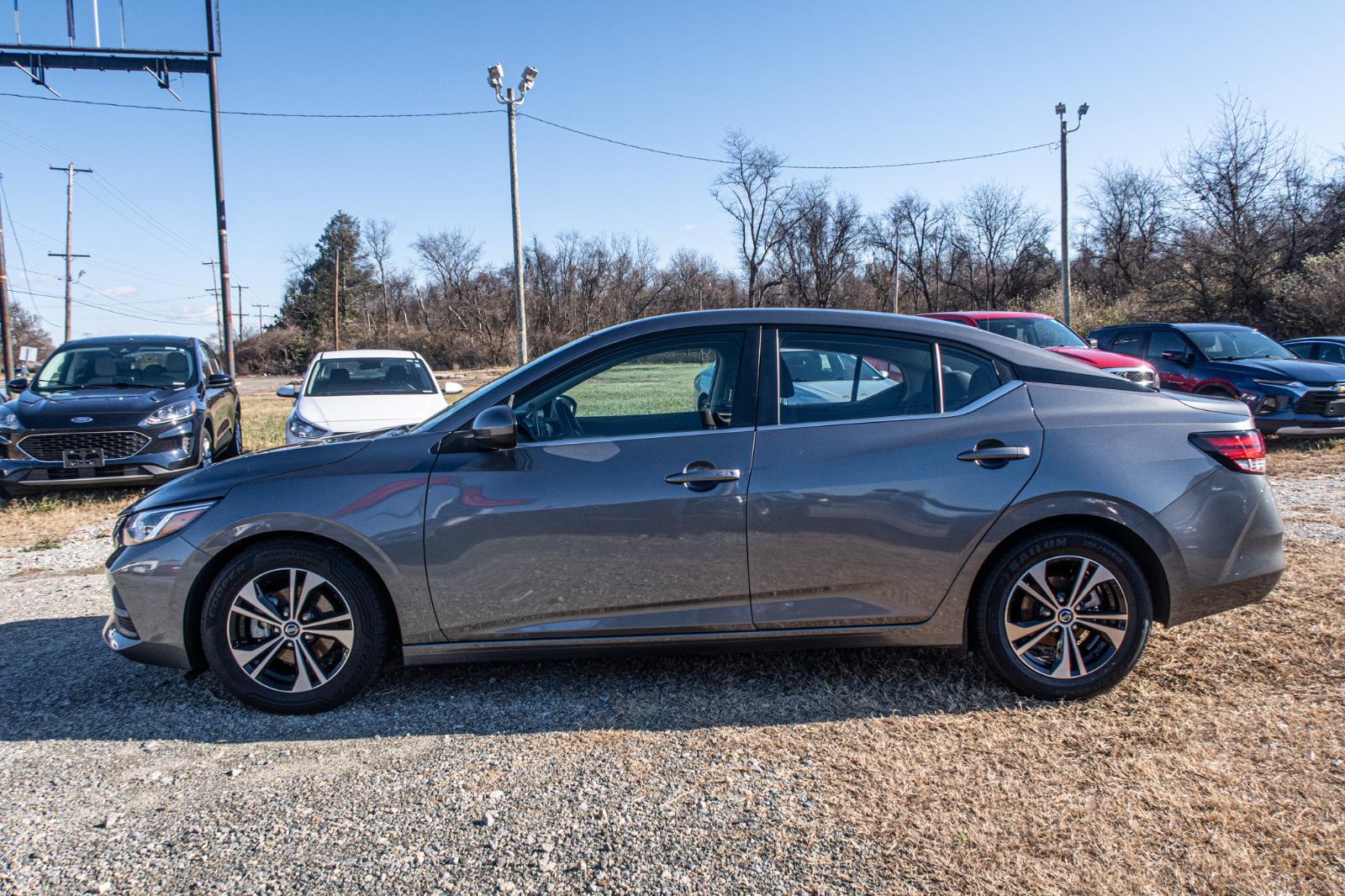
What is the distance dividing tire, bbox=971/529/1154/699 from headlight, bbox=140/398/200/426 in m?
8.72

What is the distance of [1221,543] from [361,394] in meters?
8.81

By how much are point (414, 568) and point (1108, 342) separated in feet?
44.1

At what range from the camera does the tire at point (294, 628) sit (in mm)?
3480

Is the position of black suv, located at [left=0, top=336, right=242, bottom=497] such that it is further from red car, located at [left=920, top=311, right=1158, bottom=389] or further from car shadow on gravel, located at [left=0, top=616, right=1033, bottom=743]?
red car, located at [left=920, top=311, right=1158, bottom=389]

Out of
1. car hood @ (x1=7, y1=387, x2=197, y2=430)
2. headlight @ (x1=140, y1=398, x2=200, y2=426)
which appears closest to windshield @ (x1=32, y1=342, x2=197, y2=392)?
car hood @ (x1=7, y1=387, x2=197, y2=430)

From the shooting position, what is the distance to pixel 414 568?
11.3ft

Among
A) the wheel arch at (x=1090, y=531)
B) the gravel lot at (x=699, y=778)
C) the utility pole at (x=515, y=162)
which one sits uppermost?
the utility pole at (x=515, y=162)

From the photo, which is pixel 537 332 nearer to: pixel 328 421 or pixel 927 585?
pixel 328 421

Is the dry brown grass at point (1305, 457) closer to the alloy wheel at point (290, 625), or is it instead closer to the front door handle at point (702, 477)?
the front door handle at point (702, 477)

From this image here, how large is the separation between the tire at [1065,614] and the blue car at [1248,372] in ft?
30.0

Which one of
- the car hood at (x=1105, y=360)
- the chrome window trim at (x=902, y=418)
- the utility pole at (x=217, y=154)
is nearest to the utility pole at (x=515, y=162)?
the utility pole at (x=217, y=154)

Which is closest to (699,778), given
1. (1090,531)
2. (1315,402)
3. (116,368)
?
(1090,531)

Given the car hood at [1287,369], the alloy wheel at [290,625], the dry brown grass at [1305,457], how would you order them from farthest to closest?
the car hood at [1287,369] < the dry brown grass at [1305,457] < the alloy wheel at [290,625]

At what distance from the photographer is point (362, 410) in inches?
369
